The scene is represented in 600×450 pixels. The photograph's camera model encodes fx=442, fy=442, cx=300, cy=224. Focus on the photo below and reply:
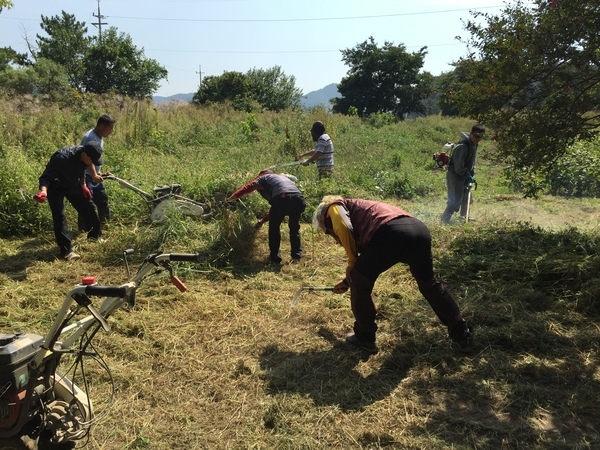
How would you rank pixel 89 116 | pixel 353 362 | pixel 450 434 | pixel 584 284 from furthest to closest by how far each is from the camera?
1. pixel 89 116
2. pixel 584 284
3. pixel 353 362
4. pixel 450 434

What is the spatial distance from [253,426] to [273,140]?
1118cm

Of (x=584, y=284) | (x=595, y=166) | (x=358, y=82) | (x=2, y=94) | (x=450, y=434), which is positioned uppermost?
(x=358, y=82)

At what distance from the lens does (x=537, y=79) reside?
4938 millimetres

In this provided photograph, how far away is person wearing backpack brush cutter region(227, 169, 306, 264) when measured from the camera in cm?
517

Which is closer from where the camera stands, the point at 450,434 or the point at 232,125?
the point at 450,434

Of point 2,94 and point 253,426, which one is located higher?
point 2,94

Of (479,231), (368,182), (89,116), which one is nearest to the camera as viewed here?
(479,231)

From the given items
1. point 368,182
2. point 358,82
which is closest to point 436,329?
point 368,182

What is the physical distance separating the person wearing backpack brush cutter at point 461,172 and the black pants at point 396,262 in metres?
3.73

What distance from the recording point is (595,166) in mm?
8062

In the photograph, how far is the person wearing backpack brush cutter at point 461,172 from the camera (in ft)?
21.5

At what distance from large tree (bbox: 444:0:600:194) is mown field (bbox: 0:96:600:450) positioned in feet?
2.13

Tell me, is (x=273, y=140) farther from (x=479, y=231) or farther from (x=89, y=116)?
(x=479, y=231)

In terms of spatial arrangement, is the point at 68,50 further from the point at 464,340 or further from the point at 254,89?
the point at 464,340
